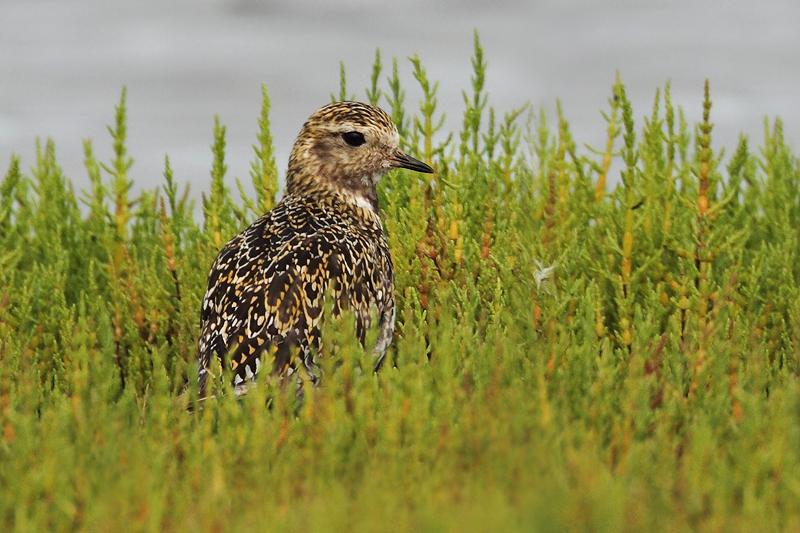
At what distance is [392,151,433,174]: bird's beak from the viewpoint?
6.93 metres

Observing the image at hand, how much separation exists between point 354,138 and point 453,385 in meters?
2.88

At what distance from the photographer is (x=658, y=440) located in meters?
4.36

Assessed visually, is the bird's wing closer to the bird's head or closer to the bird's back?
the bird's back

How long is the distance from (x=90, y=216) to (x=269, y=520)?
568 cm

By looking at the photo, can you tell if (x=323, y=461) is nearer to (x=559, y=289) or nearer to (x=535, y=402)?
(x=535, y=402)

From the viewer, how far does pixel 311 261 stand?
233 inches

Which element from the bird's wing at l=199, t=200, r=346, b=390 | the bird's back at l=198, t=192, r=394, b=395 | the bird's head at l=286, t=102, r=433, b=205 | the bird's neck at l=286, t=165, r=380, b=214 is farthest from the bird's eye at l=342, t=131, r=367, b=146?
the bird's wing at l=199, t=200, r=346, b=390

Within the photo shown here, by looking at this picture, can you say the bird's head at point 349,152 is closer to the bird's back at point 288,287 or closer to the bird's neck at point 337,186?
the bird's neck at point 337,186

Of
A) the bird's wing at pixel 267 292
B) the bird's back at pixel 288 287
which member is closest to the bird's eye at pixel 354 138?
the bird's back at pixel 288 287

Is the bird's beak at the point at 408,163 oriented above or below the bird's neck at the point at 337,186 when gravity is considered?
above

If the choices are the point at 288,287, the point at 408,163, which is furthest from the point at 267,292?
the point at 408,163

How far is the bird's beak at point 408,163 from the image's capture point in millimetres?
6934

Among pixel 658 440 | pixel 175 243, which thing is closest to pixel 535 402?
pixel 658 440

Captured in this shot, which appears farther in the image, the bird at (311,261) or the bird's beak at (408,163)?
the bird's beak at (408,163)
